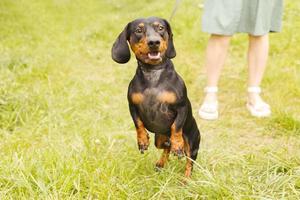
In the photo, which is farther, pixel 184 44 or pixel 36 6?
pixel 36 6

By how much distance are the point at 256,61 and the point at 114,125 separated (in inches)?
54.9

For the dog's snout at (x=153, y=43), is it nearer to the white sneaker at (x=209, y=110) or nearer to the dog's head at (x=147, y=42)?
the dog's head at (x=147, y=42)

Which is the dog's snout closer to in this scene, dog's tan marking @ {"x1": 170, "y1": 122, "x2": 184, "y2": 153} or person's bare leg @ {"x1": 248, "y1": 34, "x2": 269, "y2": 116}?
dog's tan marking @ {"x1": 170, "y1": 122, "x2": 184, "y2": 153}

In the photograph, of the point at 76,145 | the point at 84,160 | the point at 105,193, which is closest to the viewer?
the point at 105,193

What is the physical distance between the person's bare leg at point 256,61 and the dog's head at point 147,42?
195 centimetres

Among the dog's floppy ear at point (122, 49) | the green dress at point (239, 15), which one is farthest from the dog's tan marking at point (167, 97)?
the green dress at point (239, 15)

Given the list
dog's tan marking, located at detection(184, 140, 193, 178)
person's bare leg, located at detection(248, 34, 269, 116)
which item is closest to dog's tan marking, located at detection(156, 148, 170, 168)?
dog's tan marking, located at detection(184, 140, 193, 178)

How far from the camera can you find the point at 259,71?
432 centimetres

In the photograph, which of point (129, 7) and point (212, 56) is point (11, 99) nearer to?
point (212, 56)

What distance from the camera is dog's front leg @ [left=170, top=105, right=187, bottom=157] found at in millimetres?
2473

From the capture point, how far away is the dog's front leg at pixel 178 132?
97.3 inches

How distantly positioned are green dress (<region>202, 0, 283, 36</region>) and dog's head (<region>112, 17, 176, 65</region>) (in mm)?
1576

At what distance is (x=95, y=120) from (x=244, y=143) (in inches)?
49.9

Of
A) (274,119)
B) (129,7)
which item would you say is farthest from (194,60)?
(129,7)
